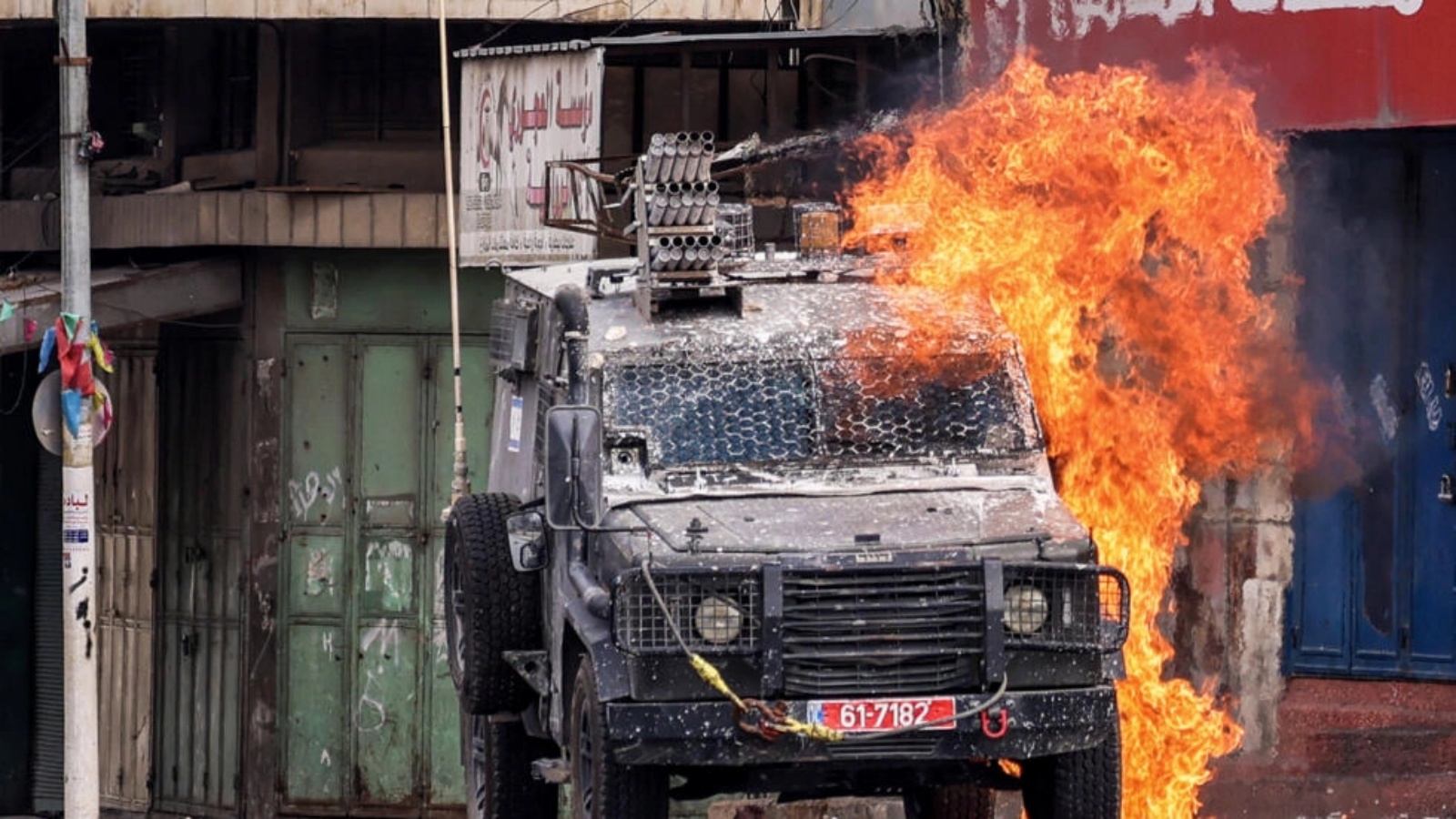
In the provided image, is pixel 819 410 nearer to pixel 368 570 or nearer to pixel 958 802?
pixel 958 802

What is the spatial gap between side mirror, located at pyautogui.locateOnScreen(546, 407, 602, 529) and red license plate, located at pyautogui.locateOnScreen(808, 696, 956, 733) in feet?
4.22

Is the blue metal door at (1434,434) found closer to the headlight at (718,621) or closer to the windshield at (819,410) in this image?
the windshield at (819,410)

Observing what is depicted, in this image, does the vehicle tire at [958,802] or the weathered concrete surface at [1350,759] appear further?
the weathered concrete surface at [1350,759]

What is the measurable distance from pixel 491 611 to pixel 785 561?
7.93 ft

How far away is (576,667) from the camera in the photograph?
11.1 m

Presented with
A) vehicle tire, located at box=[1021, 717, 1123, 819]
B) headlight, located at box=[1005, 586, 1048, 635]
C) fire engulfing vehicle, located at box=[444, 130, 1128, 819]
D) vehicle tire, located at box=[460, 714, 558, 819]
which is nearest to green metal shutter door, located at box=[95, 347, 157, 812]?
vehicle tire, located at box=[460, 714, 558, 819]

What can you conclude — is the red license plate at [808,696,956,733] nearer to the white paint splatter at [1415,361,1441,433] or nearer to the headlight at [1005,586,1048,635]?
the headlight at [1005,586,1048,635]

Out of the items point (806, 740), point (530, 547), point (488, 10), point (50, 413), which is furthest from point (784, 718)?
point (488, 10)

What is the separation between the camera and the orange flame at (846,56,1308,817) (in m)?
11.9

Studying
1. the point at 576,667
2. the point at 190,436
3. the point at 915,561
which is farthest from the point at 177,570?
the point at 915,561

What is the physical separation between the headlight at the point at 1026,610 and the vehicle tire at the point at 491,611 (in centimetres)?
275

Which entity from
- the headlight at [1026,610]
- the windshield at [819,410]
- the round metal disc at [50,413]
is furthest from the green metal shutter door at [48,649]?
the headlight at [1026,610]

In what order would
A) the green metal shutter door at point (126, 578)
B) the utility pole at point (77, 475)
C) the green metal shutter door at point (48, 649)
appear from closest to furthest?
the utility pole at point (77, 475)
the green metal shutter door at point (126, 578)
the green metal shutter door at point (48, 649)

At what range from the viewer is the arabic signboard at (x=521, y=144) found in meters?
17.2
